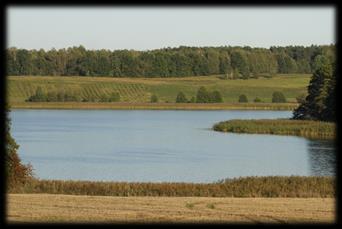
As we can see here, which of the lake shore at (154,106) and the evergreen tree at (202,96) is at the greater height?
the evergreen tree at (202,96)

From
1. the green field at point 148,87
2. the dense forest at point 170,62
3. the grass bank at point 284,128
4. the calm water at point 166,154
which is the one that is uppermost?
the dense forest at point 170,62

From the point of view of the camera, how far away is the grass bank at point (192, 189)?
52.1 ft

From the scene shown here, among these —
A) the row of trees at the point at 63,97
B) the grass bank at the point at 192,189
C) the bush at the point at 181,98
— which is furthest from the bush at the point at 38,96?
the grass bank at the point at 192,189

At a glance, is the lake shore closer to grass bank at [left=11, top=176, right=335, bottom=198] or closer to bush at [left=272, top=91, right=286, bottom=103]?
bush at [left=272, top=91, right=286, bottom=103]

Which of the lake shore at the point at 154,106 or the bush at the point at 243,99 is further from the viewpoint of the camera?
the bush at the point at 243,99

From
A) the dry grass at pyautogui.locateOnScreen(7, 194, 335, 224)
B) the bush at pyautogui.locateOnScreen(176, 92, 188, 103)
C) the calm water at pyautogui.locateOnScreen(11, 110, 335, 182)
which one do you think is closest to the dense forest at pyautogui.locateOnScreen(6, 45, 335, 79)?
the bush at pyautogui.locateOnScreen(176, 92, 188, 103)

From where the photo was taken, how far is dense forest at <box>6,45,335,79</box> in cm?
11200

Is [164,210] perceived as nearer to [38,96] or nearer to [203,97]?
[203,97]

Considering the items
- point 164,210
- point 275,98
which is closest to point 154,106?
point 275,98

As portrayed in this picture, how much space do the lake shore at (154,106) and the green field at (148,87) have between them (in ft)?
9.67

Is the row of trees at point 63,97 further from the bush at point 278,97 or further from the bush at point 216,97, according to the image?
the bush at point 278,97

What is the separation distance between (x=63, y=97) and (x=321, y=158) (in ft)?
219

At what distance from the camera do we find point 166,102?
95.3 m

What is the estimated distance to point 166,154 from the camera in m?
32.6
